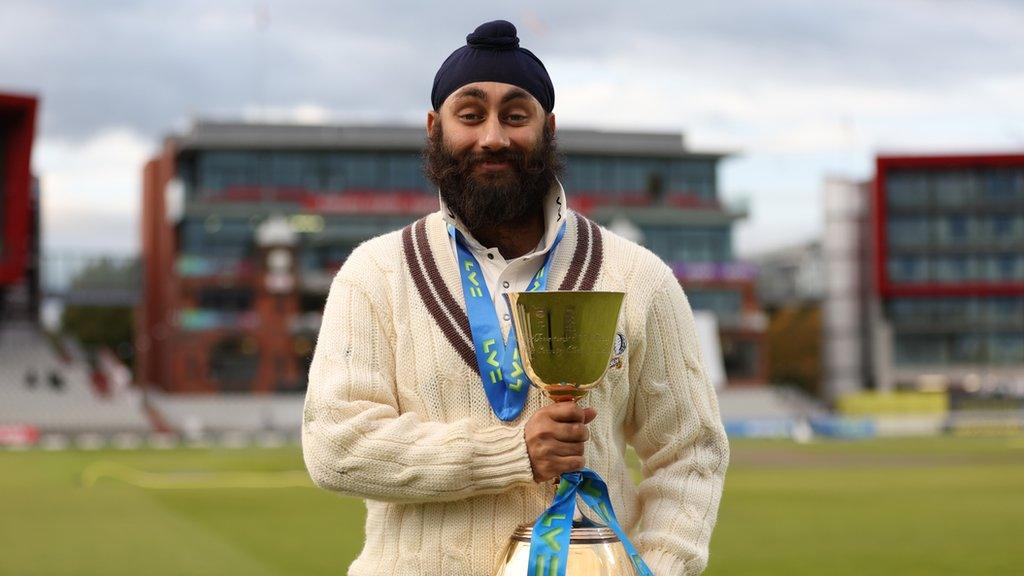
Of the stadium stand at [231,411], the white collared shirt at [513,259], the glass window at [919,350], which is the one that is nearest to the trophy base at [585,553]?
the white collared shirt at [513,259]

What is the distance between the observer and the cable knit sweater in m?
3.48

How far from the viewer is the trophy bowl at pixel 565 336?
327 cm

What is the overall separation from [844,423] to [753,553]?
46457 mm

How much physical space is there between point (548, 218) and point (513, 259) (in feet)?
0.41

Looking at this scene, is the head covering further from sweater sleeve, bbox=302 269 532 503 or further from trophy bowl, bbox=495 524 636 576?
trophy bowl, bbox=495 524 636 576

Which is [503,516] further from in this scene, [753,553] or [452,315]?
[753,553]

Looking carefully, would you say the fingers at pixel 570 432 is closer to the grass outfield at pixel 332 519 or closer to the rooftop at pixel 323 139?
the grass outfield at pixel 332 519

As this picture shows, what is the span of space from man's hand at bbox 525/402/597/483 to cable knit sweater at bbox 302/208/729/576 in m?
0.05

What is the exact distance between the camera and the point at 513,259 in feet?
12.3

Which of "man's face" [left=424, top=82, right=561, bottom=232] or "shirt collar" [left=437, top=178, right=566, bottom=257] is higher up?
"man's face" [left=424, top=82, right=561, bottom=232]

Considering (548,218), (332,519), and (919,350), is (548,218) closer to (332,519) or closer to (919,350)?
(332,519)

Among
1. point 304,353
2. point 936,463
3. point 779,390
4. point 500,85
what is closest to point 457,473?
point 500,85

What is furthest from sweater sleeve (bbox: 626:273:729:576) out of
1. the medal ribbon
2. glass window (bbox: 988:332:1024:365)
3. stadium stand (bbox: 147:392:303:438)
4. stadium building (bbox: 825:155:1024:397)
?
glass window (bbox: 988:332:1024:365)

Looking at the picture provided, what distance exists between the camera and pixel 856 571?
642 inches
